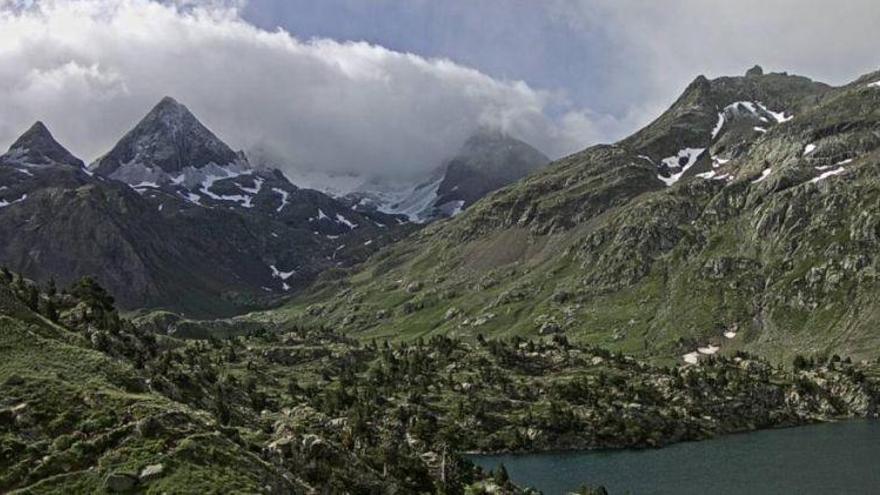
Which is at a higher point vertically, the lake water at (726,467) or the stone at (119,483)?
the stone at (119,483)

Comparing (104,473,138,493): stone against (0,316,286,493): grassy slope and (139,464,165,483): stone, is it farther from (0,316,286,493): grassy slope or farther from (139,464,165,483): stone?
(139,464,165,483): stone

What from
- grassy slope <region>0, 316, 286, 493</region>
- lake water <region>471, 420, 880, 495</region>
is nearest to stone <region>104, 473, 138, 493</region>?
grassy slope <region>0, 316, 286, 493</region>

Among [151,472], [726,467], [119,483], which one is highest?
[151,472]

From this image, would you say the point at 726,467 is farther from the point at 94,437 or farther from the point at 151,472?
the point at 94,437

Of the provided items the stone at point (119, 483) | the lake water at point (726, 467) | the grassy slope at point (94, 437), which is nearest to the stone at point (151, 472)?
the grassy slope at point (94, 437)

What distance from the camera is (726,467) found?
518ft

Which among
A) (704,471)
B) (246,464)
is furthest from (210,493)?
(704,471)

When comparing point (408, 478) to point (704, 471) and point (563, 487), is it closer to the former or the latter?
point (563, 487)

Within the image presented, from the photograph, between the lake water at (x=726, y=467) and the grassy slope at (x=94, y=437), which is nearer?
the grassy slope at (x=94, y=437)

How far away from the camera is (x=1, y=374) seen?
79000 mm

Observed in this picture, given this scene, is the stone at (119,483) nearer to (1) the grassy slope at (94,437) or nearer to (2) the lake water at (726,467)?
(1) the grassy slope at (94,437)

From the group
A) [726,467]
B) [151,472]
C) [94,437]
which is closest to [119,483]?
[151,472]

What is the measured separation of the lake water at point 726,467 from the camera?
135750mm

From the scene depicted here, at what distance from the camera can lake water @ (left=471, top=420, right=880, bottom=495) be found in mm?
135750
